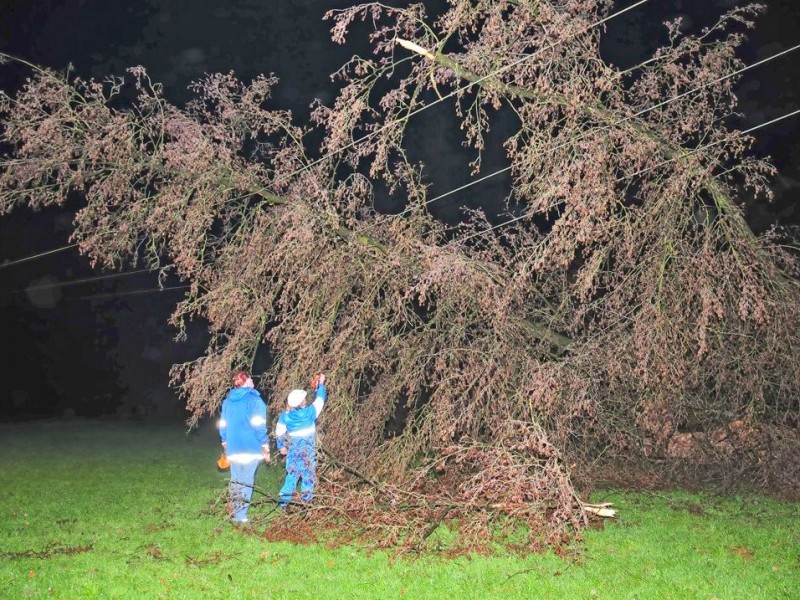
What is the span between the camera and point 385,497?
7504mm

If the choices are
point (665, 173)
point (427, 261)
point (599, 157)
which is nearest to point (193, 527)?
point (427, 261)

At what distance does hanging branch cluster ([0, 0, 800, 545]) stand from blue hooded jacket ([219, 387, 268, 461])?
35.2 inches

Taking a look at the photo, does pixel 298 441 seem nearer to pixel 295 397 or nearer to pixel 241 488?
pixel 295 397

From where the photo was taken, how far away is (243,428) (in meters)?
8.50

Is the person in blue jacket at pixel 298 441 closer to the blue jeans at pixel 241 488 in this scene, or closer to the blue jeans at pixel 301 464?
the blue jeans at pixel 301 464

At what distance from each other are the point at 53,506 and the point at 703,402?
7.46 m

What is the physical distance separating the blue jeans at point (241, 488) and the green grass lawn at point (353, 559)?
157 millimetres

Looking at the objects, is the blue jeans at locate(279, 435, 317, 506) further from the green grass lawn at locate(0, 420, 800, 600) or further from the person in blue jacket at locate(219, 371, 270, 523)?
the green grass lawn at locate(0, 420, 800, 600)

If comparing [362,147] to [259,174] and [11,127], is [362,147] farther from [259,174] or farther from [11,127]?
[11,127]

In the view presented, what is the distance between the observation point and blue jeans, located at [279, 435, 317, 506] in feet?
27.2

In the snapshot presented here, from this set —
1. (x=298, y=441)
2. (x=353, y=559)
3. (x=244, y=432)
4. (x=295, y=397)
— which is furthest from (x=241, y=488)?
(x=353, y=559)

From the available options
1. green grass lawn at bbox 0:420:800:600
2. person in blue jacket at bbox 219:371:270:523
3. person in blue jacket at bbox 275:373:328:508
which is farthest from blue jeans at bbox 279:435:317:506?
green grass lawn at bbox 0:420:800:600

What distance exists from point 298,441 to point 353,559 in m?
1.85

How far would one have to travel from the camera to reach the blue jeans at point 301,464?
27.2 feet
